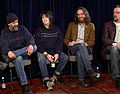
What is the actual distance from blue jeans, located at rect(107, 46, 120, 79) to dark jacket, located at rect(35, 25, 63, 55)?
92 centimetres

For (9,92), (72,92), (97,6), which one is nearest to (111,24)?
(97,6)

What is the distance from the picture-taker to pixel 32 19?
3805mm

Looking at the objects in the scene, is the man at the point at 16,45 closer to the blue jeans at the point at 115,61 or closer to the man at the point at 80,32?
the man at the point at 80,32

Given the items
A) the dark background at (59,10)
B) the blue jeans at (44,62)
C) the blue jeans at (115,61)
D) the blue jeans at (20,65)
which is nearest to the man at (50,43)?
the blue jeans at (44,62)

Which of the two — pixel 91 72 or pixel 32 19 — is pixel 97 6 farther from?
pixel 91 72

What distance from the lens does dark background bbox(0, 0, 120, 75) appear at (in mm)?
3617

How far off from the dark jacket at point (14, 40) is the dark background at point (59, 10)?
0.50m

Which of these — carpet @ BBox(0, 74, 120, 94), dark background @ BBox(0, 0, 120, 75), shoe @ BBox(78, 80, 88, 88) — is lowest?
carpet @ BBox(0, 74, 120, 94)

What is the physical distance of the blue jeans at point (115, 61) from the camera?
3150 millimetres

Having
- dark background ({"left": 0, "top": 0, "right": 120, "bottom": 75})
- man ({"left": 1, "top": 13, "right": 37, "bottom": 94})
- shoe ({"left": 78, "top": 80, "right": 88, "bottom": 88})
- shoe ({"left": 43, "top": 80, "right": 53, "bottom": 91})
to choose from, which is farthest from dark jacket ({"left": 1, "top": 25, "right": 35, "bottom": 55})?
shoe ({"left": 78, "top": 80, "right": 88, "bottom": 88})

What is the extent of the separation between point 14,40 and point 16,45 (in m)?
0.10

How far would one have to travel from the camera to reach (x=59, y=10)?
4023mm

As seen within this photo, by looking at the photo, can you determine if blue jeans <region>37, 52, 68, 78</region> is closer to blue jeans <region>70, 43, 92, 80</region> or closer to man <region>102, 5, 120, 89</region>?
blue jeans <region>70, 43, 92, 80</region>

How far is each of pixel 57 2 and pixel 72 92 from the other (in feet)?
6.69
